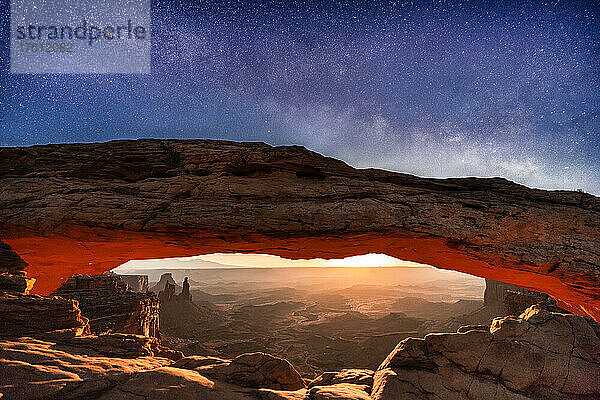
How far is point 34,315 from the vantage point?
10438 millimetres

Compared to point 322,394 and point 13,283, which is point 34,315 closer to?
point 13,283

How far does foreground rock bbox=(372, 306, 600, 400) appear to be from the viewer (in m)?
7.76

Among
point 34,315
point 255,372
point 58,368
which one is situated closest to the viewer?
point 58,368

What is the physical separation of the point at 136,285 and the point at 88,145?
3324 inches

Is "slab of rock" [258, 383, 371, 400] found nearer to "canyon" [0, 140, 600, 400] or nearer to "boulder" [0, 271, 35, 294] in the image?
"canyon" [0, 140, 600, 400]

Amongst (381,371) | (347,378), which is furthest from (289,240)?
(381,371)

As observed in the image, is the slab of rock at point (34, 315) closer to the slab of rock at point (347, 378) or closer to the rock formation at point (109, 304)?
the slab of rock at point (347, 378)

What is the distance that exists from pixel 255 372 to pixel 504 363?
25.4 ft

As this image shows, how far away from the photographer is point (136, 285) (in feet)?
260

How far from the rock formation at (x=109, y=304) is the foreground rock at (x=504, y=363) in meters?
21.9

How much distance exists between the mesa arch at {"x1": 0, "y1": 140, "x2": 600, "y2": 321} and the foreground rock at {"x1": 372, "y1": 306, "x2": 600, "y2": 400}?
188 cm

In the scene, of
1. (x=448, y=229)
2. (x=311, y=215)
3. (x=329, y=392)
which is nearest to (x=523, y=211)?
(x=448, y=229)

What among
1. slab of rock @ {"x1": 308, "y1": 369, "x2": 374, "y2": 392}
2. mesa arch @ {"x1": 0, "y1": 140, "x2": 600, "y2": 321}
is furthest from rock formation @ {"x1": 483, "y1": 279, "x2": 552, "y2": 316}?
slab of rock @ {"x1": 308, "y1": 369, "x2": 374, "y2": 392}

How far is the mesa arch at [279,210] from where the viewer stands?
903 centimetres
